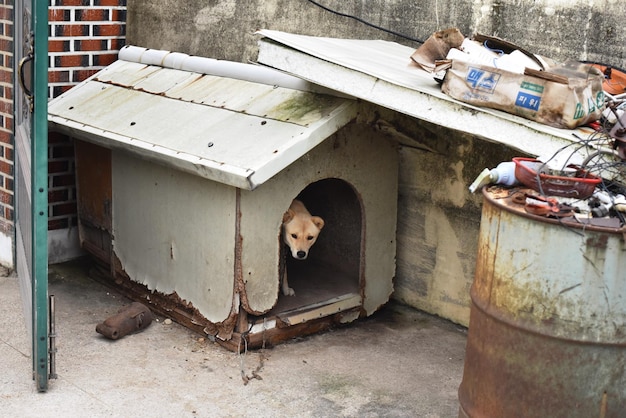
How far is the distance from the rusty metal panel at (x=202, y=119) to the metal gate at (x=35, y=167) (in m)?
0.85

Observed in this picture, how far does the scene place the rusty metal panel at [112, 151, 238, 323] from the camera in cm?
558

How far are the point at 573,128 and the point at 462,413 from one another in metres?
1.43

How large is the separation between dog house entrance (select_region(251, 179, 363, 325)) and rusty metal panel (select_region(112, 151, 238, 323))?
55 cm

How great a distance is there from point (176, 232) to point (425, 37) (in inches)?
79.9

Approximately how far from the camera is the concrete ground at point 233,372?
499cm

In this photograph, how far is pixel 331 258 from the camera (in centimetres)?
674

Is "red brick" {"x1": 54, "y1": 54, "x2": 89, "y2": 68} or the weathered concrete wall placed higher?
the weathered concrete wall

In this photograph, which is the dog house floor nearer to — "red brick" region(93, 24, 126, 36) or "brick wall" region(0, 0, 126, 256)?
"brick wall" region(0, 0, 126, 256)

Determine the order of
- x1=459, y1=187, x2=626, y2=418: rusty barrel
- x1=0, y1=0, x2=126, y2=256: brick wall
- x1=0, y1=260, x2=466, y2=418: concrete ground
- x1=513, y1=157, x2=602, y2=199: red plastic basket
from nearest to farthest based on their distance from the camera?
1. x1=459, y1=187, x2=626, y2=418: rusty barrel
2. x1=513, y1=157, x2=602, y2=199: red plastic basket
3. x1=0, y1=260, x2=466, y2=418: concrete ground
4. x1=0, y1=0, x2=126, y2=256: brick wall

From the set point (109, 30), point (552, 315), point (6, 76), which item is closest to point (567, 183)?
point (552, 315)

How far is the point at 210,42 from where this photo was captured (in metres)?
7.00

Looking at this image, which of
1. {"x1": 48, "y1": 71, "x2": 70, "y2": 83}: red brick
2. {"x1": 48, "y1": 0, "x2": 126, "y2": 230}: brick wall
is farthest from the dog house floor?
{"x1": 48, "y1": 71, "x2": 70, "y2": 83}: red brick

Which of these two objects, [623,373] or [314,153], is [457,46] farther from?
[623,373]

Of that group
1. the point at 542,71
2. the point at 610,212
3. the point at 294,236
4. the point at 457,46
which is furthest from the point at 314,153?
the point at 610,212
